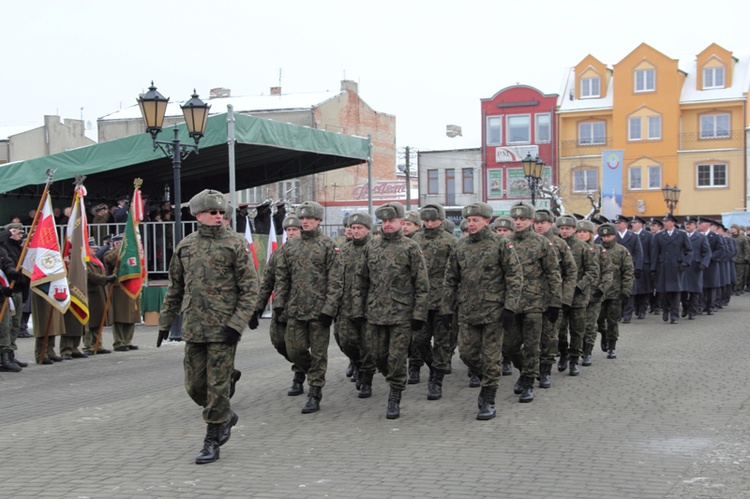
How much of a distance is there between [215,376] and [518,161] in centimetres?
5368

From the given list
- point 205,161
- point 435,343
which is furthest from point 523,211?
point 205,161

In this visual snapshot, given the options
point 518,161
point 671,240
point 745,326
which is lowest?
point 745,326

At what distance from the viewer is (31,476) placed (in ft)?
22.4

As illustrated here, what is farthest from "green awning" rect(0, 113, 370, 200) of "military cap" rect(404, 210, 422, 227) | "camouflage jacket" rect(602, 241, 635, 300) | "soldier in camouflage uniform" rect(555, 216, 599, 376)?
"military cap" rect(404, 210, 422, 227)

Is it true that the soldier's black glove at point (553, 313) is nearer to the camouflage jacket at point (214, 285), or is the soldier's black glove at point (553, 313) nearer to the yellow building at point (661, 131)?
the camouflage jacket at point (214, 285)

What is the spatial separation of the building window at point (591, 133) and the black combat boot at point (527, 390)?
5069 cm

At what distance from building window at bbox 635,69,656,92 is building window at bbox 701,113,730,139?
11.9ft

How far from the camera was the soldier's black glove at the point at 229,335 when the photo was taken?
7.31 m

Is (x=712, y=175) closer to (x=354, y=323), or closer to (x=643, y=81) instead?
(x=643, y=81)

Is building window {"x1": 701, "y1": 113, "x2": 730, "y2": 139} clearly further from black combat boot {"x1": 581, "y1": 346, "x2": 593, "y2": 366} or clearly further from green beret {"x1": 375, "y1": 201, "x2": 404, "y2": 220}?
green beret {"x1": 375, "y1": 201, "x2": 404, "y2": 220}

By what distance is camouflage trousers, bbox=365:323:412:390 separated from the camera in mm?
9008

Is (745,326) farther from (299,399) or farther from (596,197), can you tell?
(596,197)

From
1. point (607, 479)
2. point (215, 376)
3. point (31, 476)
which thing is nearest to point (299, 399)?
point (215, 376)

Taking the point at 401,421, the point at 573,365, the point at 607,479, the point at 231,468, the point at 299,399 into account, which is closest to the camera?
the point at 607,479
